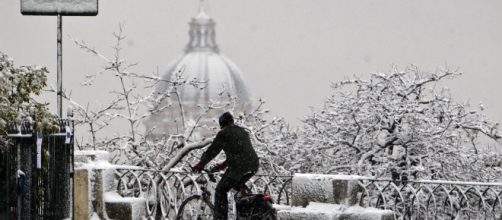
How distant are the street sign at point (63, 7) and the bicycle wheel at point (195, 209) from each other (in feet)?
7.61

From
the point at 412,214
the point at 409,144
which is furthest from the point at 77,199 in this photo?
the point at 409,144

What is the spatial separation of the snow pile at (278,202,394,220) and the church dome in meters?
119

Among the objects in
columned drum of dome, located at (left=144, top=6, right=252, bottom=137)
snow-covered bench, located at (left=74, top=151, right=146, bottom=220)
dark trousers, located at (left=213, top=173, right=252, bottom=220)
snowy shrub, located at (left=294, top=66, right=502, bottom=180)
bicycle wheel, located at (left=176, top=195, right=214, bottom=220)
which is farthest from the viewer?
columned drum of dome, located at (left=144, top=6, right=252, bottom=137)

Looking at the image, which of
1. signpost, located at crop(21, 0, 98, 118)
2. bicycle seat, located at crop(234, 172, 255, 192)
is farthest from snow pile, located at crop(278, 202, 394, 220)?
signpost, located at crop(21, 0, 98, 118)

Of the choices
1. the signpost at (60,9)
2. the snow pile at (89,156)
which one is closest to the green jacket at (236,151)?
the snow pile at (89,156)

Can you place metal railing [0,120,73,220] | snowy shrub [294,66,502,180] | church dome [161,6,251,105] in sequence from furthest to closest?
1. church dome [161,6,251,105]
2. snowy shrub [294,66,502,180]
3. metal railing [0,120,73,220]

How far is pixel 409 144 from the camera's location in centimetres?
2409

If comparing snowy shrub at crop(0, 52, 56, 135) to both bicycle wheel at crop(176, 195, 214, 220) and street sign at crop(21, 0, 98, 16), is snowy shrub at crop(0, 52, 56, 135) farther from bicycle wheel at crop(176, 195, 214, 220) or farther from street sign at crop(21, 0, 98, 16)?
bicycle wheel at crop(176, 195, 214, 220)

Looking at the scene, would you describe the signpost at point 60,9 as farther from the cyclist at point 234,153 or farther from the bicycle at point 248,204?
the cyclist at point 234,153

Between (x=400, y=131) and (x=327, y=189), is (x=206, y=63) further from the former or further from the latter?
(x=327, y=189)

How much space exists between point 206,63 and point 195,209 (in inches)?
5667

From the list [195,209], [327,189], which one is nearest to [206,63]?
[195,209]

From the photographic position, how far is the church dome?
448 feet

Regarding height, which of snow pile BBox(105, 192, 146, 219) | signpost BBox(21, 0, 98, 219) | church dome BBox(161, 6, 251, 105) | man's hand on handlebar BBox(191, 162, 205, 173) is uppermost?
church dome BBox(161, 6, 251, 105)
